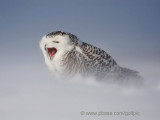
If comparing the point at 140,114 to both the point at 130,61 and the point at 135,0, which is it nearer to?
the point at 130,61

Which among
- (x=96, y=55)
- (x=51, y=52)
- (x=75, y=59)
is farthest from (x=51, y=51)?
(x=96, y=55)

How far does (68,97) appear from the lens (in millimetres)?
2818

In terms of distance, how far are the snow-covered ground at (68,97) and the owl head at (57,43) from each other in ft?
0.26

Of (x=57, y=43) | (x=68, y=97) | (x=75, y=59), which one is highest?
(x=57, y=43)

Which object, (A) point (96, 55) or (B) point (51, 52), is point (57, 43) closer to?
(B) point (51, 52)

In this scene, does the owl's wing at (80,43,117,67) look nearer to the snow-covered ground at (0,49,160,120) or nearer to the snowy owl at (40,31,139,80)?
the snowy owl at (40,31,139,80)

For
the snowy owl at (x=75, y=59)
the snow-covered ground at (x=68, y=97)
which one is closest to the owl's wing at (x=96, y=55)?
the snowy owl at (x=75, y=59)

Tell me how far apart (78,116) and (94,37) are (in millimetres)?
577

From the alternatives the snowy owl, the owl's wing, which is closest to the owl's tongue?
the snowy owl

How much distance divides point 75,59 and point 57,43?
18cm

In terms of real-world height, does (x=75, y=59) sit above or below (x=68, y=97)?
above

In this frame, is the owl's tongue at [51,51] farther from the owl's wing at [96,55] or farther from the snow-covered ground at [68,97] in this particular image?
the owl's wing at [96,55]

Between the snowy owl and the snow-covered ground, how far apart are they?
61mm

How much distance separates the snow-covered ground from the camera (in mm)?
2805
